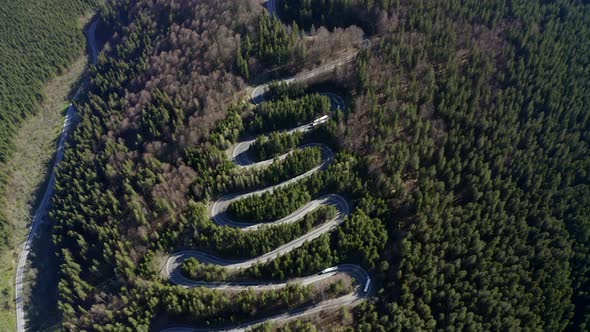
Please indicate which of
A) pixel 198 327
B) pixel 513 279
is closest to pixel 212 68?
pixel 198 327

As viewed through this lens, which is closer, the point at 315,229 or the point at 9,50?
the point at 315,229

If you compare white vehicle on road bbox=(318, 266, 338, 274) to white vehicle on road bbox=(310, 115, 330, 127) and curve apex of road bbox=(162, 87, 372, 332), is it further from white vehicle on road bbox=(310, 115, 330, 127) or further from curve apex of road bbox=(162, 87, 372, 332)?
white vehicle on road bbox=(310, 115, 330, 127)

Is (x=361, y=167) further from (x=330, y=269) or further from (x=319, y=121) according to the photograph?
(x=330, y=269)

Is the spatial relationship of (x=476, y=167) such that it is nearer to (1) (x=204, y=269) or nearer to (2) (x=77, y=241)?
(1) (x=204, y=269)

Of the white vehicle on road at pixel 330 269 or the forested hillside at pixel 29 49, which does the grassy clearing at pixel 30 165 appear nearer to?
the forested hillside at pixel 29 49

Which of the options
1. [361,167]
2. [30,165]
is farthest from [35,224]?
[361,167]

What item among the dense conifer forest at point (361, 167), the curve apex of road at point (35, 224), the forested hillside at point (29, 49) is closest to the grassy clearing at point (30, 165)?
the curve apex of road at point (35, 224)
